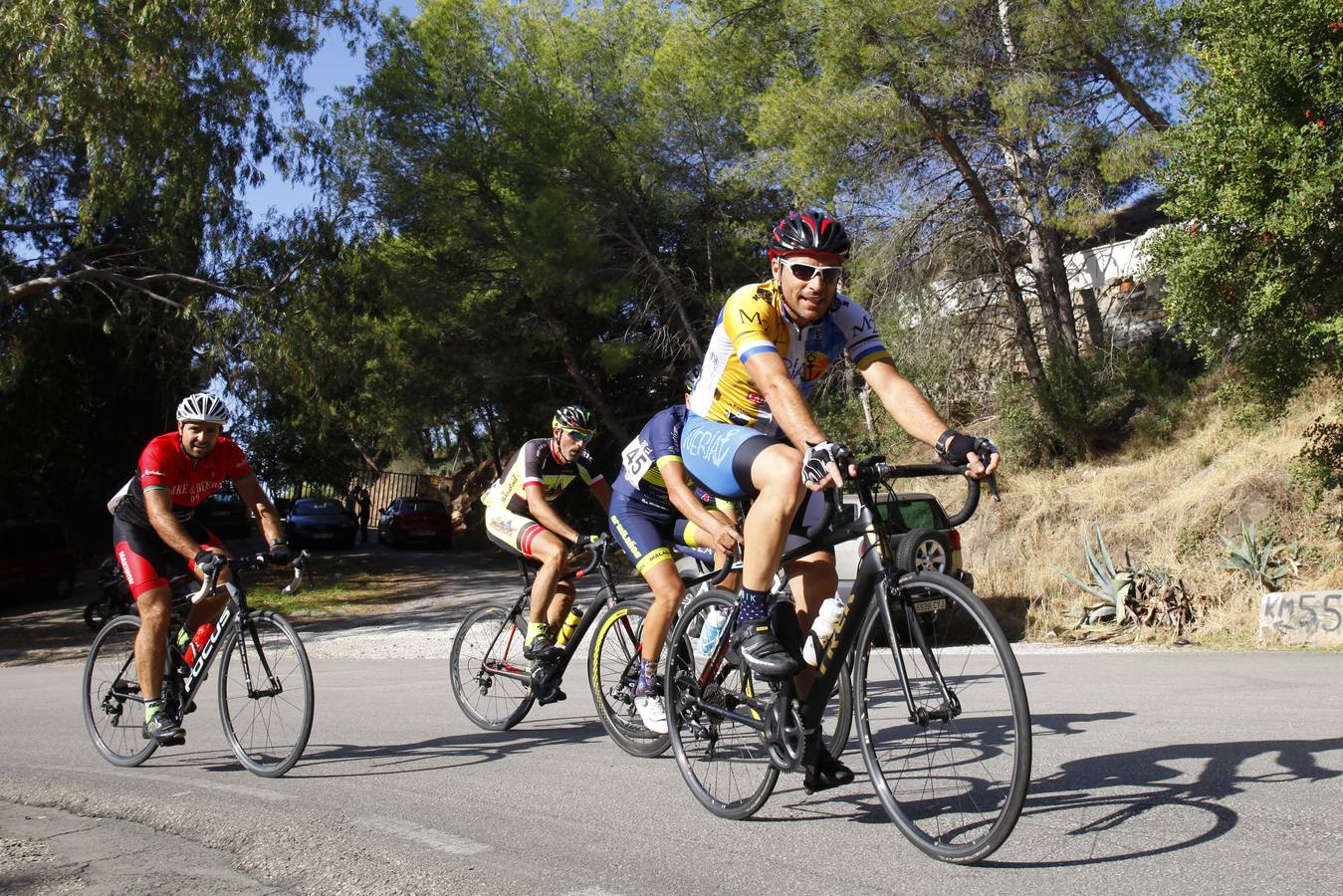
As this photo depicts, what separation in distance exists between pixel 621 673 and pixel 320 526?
3213 centimetres

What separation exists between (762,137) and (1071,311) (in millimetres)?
7144

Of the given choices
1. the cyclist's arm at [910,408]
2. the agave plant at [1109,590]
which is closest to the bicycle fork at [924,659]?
the cyclist's arm at [910,408]

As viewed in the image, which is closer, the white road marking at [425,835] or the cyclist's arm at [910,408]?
the cyclist's arm at [910,408]

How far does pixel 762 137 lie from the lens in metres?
20.2

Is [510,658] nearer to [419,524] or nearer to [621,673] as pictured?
[621,673]

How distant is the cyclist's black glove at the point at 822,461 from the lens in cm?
353

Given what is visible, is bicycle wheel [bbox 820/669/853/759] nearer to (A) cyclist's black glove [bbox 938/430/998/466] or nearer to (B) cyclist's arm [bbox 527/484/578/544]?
(A) cyclist's black glove [bbox 938/430/998/466]

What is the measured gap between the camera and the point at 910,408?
4.06 m

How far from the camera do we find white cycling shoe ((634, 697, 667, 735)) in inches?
206

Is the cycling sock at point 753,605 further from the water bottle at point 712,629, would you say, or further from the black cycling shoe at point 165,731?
the black cycling shoe at point 165,731

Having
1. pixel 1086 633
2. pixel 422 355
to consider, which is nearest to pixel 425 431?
pixel 422 355

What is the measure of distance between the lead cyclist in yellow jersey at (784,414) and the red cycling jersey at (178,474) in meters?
3.05

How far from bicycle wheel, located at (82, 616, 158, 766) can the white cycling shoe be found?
2988mm

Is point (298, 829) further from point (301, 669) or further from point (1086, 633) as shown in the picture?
point (1086, 633)
